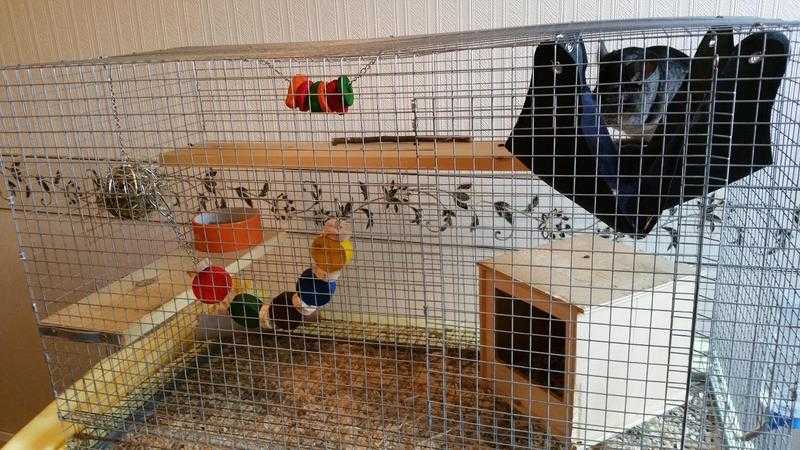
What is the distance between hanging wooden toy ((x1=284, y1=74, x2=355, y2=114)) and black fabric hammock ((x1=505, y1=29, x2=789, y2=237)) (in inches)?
8.8

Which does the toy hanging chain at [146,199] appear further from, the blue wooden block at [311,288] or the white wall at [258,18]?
the white wall at [258,18]

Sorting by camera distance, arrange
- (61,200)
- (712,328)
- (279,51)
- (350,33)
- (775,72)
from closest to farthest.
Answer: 1. (775,72)
2. (279,51)
3. (712,328)
4. (350,33)
5. (61,200)

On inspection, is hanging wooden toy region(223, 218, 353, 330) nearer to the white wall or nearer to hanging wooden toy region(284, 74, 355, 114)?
hanging wooden toy region(284, 74, 355, 114)

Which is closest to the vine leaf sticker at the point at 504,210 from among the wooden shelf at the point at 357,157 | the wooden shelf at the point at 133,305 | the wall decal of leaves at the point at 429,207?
the wall decal of leaves at the point at 429,207

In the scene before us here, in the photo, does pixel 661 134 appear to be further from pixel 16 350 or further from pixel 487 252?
pixel 16 350

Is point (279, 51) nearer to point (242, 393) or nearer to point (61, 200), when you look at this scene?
point (242, 393)

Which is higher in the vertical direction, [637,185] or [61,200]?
[637,185]

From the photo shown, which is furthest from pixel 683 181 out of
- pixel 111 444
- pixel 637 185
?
pixel 111 444

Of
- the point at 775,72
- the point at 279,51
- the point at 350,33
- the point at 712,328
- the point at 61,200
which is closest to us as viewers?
the point at 775,72

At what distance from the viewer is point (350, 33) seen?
1242 millimetres

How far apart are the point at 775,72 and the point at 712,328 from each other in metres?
0.45

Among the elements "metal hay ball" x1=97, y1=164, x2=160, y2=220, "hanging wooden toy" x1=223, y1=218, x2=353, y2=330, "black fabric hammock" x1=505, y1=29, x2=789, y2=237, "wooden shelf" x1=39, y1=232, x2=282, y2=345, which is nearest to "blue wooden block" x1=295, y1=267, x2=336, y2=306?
"hanging wooden toy" x1=223, y1=218, x2=353, y2=330

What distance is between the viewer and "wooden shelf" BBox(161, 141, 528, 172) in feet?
2.91

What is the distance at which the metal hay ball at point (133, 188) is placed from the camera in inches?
37.9
